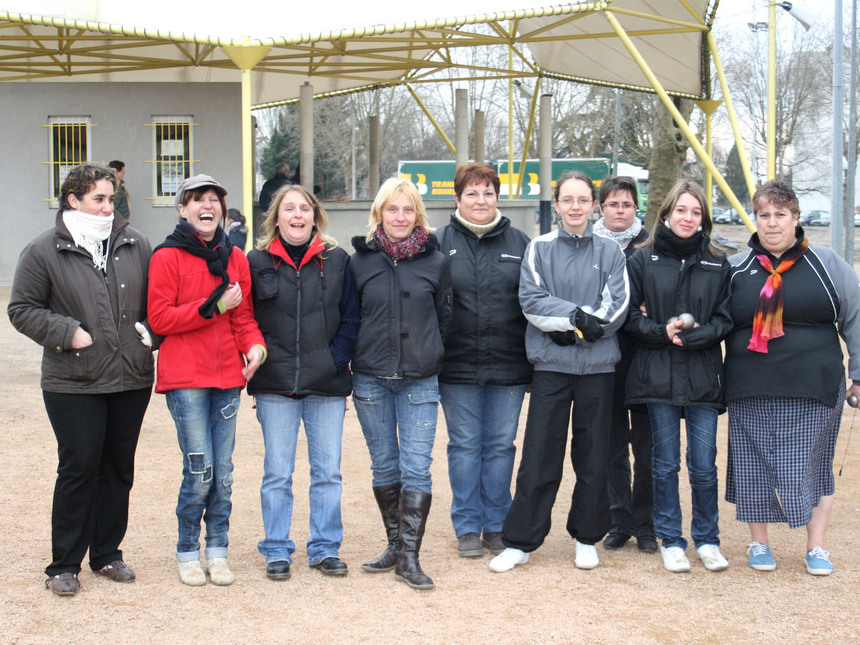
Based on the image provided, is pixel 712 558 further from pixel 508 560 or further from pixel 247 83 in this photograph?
pixel 247 83

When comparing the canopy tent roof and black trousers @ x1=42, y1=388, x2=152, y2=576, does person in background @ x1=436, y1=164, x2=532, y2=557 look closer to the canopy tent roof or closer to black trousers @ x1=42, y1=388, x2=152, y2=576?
black trousers @ x1=42, y1=388, x2=152, y2=576

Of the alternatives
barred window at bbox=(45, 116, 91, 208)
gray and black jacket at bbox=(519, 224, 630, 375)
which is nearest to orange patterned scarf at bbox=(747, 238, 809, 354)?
gray and black jacket at bbox=(519, 224, 630, 375)

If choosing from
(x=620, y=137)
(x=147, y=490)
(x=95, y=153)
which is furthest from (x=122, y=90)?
(x=620, y=137)

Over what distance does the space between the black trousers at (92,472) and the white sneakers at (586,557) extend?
84.5 inches

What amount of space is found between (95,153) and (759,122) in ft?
105

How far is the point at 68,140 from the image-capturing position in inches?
701

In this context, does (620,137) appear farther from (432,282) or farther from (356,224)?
(432,282)

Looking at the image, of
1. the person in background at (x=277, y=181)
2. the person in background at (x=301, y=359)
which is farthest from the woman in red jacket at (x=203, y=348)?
the person in background at (x=277, y=181)

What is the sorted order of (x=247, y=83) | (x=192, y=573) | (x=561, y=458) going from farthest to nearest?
(x=247, y=83) < (x=561, y=458) < (x=192, y=573)

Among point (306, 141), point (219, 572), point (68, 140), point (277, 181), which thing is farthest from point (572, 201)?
point (68, 140)

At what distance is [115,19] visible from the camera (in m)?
10.6

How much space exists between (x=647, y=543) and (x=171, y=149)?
14546 mm

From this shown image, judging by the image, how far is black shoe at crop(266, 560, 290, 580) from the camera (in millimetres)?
4496

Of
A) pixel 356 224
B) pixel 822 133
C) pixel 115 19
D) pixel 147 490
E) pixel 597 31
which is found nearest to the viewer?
pixel 147 490
